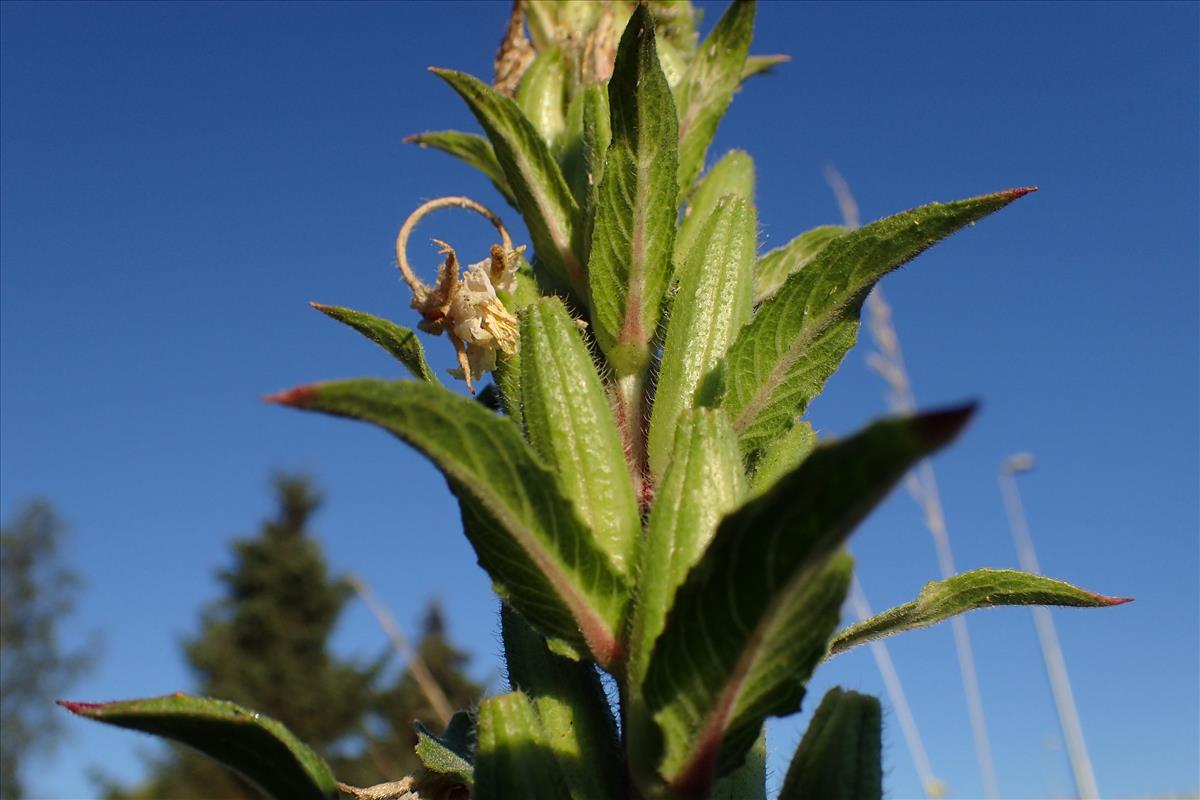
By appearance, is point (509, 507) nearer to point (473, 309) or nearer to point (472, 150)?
point (473, 309)

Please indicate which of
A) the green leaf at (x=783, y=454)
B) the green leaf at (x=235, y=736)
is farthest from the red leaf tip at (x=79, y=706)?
the green leaf at (x=783, y=454)

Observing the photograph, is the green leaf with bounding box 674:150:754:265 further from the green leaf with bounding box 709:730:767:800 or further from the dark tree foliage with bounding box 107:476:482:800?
the dark tree foliage with bounding box 107:476:482:800

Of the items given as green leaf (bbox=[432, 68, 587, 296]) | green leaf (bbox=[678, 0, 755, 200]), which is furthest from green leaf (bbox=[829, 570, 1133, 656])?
green leaf (bbox=[678, 0, 755, 200])

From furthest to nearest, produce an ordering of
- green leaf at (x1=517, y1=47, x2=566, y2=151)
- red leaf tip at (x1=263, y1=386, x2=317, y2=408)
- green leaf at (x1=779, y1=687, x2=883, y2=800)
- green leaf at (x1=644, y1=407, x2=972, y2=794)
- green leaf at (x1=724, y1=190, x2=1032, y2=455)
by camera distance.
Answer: green leaf at (x1=517, y1=47, x2=566, y2=151) < green leaf at (x1=724, y1=190, x2=1032, y2=455) < green leaf at (x1=779, y1=687, x2=883, y2=800) < red leaf tip at (x1=263, y1=386, x2=317, y2=408) < green leaf at (x1=644, y1=407, x2=972, y2=794)

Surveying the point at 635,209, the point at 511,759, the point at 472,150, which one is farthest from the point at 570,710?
the point at 472,150

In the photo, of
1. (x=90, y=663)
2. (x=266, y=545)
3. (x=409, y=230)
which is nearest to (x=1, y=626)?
(x=90, y=663)

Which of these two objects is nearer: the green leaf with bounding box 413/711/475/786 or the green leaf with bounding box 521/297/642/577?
the green leaf with bounding box 521/297/642/577

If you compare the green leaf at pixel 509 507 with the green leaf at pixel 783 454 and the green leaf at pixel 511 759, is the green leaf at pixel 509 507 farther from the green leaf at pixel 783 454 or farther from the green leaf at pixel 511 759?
the green leaf at pixel 783 454
